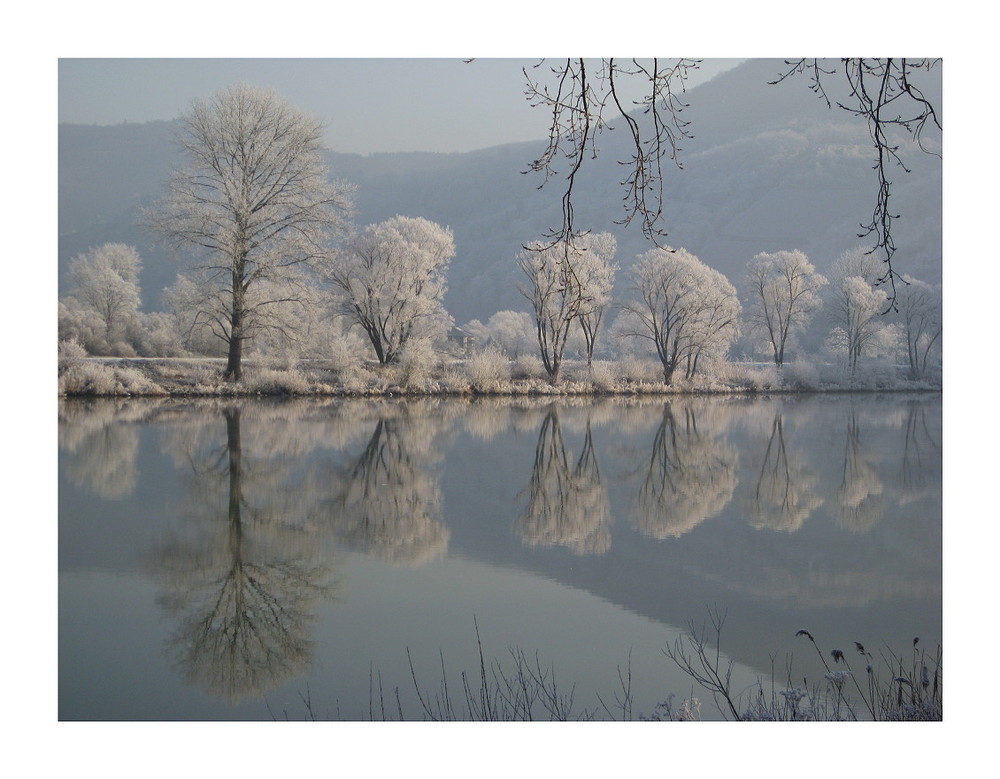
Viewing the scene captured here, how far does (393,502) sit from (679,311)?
20145mm

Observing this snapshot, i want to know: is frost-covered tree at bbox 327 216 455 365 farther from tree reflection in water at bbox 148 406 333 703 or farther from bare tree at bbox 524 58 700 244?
bare tree at bbox 524 58 700 244

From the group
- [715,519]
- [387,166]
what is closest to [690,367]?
[715,519]

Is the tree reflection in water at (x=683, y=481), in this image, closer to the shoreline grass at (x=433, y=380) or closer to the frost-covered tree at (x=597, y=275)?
the shoreline grass at (x=433, y=380)

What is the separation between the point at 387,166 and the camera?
96188 millimetres

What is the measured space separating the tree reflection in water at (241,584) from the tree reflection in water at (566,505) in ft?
7.35

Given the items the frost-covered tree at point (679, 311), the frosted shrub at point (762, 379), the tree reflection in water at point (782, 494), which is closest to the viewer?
the tree reflection in water at point (782, 494)

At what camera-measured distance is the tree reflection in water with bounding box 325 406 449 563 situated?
26.2ft

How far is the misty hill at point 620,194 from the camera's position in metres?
66.3

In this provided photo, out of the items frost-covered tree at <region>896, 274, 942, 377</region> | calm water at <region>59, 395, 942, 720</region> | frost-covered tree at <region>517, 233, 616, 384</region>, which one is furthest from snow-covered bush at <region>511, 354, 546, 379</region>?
frost-covered tree at <region>896, 274, 942, 377</region>

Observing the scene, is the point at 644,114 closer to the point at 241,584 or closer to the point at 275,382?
the point at 241,584

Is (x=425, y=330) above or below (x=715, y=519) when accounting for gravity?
above

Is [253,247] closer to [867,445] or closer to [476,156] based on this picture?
[867,445]

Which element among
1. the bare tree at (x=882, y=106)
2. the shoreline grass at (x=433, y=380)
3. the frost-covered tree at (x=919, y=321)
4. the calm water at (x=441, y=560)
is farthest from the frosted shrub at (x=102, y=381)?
the frost-covered tree at (x=919, y=321)

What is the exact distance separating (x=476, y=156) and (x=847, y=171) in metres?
40.7
